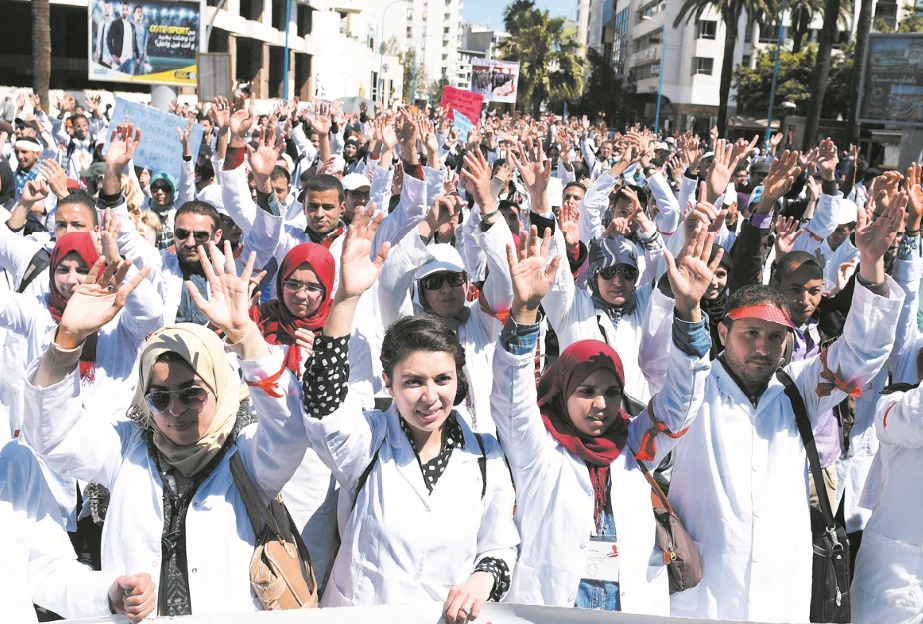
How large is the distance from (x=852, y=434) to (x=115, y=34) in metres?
20.9

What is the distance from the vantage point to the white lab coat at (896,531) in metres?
2.79

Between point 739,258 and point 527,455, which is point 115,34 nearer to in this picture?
point 739,258

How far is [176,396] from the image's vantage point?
2.35m

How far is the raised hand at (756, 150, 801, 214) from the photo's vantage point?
488 cm

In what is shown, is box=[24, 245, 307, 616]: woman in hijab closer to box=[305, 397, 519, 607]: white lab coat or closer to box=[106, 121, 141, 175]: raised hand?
box=[305, 397, 519, 607]: white lab coat

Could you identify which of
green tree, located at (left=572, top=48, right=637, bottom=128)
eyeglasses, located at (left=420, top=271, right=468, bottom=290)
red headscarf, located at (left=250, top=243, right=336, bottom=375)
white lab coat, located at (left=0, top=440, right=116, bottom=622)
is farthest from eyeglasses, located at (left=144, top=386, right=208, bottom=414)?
green tree, located at (left=572, top=48, right=637, bottom=128)

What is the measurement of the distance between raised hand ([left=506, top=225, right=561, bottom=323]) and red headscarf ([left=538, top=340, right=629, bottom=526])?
0.87ft

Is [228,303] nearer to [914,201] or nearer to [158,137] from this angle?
[914,201]

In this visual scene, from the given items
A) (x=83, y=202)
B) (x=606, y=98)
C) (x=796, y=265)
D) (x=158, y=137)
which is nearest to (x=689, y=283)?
(x=796, y=265)

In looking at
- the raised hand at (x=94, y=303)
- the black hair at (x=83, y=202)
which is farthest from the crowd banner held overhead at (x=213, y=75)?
the raised hand at (x=94, y=303)

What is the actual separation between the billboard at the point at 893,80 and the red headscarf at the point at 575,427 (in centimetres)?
1821

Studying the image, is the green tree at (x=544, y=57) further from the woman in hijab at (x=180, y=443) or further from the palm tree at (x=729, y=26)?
the woman in hijab at (x=180, y=443)

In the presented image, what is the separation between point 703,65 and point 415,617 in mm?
58330

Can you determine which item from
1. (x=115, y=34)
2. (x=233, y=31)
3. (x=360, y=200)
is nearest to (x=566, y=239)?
(x=360, y=200)
